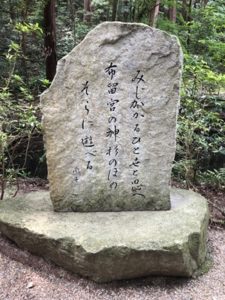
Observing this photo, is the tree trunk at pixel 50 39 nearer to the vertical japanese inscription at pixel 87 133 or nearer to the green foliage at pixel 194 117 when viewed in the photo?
the green foliage at pixel 194 117

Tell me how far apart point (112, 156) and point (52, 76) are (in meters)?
4.36

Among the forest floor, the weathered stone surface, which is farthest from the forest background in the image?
the forest floor

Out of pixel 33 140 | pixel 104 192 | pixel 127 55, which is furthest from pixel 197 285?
pixel 33 140

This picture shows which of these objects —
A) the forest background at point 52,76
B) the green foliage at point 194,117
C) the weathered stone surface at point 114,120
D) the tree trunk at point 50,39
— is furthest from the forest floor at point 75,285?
the tree trunk at point 50,39

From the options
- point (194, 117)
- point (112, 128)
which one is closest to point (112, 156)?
point (112, 128)

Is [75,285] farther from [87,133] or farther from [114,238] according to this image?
[87,133]

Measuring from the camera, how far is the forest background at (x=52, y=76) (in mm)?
4195

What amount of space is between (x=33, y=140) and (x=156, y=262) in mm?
2847

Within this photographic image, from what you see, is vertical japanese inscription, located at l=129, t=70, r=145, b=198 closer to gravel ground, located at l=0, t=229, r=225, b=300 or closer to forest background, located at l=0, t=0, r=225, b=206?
gravel ground, located at l=0, t=229, r=225, b=300

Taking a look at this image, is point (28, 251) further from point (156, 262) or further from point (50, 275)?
point (156, 262)

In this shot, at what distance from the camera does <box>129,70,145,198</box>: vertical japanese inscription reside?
3510 mm

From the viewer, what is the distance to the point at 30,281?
317cm

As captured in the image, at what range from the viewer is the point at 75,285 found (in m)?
3.16

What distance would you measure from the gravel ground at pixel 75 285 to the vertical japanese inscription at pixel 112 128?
90cm
